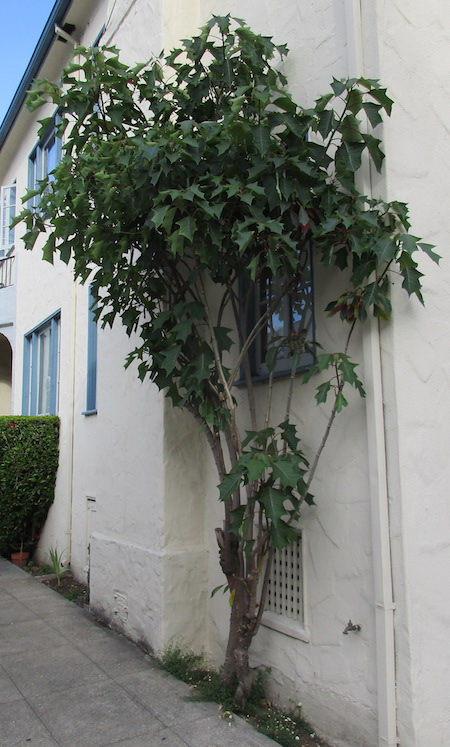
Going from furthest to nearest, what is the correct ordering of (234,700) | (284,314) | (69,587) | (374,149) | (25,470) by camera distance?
(25,470) < (69,587) < (284,314) < (234,700) < (374,149)

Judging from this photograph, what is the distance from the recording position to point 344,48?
392 cm

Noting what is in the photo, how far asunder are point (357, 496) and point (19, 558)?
6.89 meters

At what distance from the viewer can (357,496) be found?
141 inches

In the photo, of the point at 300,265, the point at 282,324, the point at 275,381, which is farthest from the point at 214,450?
the point at 300,265

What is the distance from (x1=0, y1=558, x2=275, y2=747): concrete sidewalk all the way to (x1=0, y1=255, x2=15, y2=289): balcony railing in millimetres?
8591

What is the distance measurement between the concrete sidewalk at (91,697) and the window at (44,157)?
7.08 metres

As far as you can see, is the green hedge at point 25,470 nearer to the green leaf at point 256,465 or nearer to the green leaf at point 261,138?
the green leaf at point 256,465

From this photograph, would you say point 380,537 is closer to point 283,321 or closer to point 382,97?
point 283,321

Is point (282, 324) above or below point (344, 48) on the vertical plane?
below

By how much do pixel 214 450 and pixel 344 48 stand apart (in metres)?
2.66

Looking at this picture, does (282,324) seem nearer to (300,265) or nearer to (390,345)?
(300,265)

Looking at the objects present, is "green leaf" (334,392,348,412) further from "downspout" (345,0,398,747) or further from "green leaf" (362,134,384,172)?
"green leaf" (362,134,384,172)

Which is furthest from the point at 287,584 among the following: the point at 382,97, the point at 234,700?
the point at 382,97

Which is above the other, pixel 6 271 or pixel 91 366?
pixel 6 271
